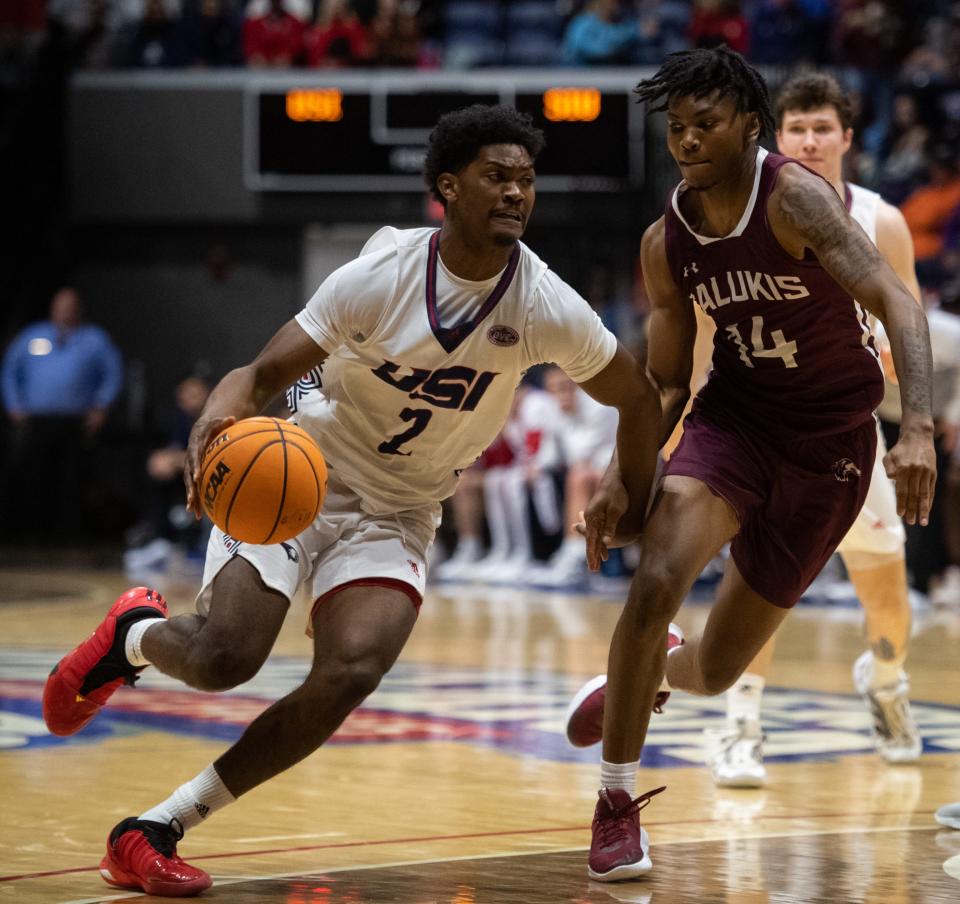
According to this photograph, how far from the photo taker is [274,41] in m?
17.2

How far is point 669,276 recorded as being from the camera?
470 cm

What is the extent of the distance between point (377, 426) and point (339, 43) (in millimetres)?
12975

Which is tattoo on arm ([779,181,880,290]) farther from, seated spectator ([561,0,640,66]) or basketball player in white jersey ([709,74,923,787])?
seated spectator ([561,0,640,66])

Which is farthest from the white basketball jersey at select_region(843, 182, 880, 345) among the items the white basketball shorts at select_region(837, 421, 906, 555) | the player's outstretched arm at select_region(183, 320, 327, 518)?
the player's outstretched arm at select_region(183, 320, 327, 518)

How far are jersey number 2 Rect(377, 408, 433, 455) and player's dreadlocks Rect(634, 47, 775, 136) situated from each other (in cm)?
97

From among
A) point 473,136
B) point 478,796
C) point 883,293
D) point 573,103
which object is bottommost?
point 478,796

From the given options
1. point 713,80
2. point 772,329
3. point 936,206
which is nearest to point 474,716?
point 772,329

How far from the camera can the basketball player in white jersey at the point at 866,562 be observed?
5688 millimetres

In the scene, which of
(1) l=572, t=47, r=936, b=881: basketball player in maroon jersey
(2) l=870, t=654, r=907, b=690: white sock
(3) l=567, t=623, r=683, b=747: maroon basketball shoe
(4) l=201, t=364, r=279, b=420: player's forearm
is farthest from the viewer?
(2) l=870, t=654, r=907, b=690: white sock

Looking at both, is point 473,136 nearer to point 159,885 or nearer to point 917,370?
point 917,370

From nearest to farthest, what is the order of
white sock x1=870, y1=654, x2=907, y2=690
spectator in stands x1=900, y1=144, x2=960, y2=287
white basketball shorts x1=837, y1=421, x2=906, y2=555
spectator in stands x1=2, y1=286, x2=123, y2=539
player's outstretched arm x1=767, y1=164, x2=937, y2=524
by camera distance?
1. player's outstretched arm x1=767, y1=164, x2=937, y2=524
2. white basketball shorts x1=837, y1=421, x2=906, y2=555
3. white sock x1=870, y1=654, x2=907, y2=690
4. spectator in stands x1=900, y1=144, x2=960, y2=287
5. spectator in stands x1=2, y1=286, x2=123, y2=539

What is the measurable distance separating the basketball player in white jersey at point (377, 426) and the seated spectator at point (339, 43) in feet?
41.5

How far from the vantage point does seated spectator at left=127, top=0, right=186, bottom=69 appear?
17781mm

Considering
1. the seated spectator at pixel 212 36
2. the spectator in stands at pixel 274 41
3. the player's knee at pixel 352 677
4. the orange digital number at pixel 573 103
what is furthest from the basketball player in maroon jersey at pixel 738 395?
the seated spectator at pixel 212 36
